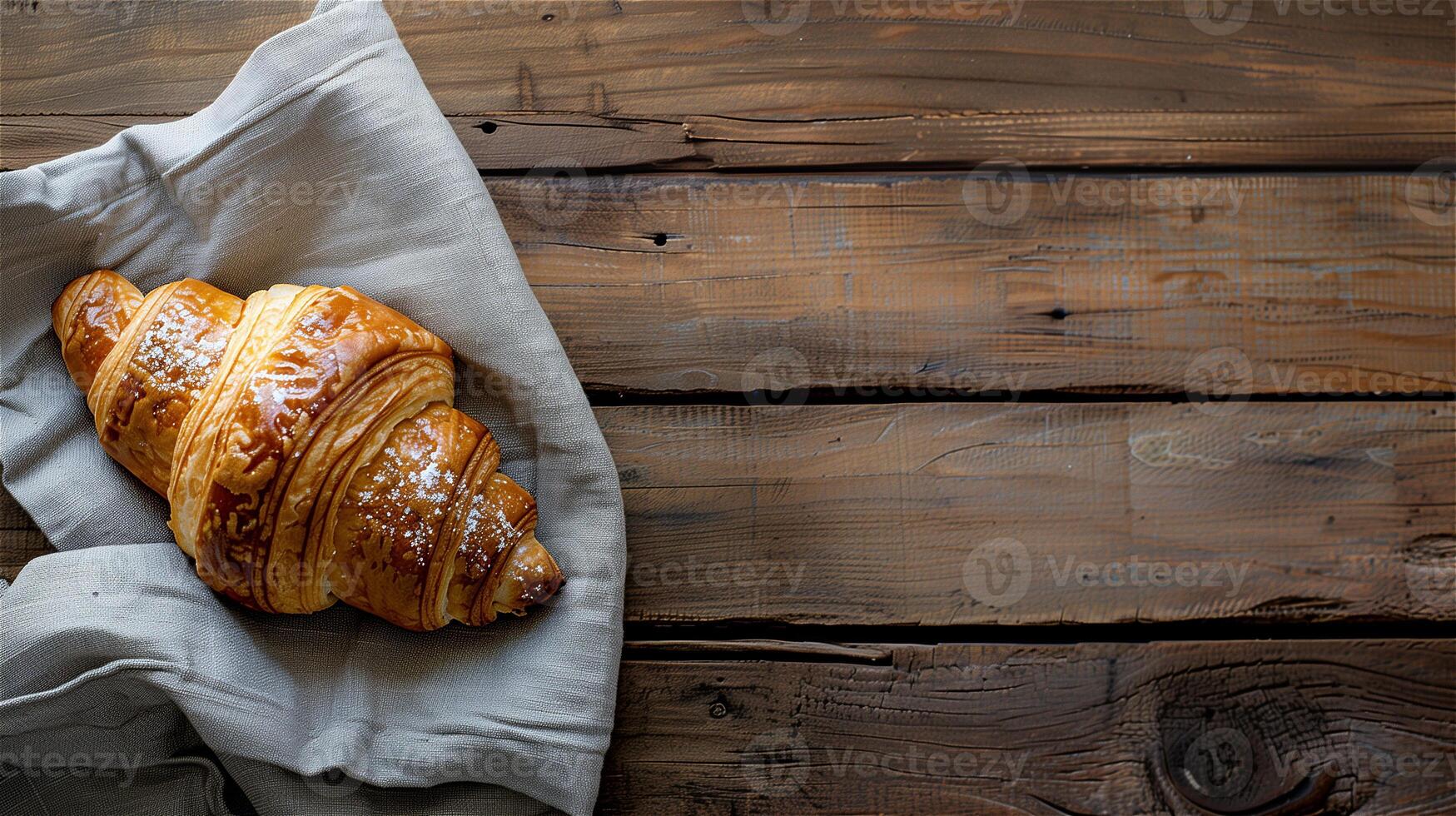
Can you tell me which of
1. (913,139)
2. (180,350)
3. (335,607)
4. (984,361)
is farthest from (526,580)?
(913,139)

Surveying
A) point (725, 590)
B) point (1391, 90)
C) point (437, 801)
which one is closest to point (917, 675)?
point (725, 590)

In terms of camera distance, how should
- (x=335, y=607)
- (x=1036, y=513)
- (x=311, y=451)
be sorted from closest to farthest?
(x=311, y=451) < (x=335, y=607) < (x=1036, y=513)

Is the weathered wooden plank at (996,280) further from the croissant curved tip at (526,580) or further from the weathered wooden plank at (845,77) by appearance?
the croissant curved tip at (526,580)

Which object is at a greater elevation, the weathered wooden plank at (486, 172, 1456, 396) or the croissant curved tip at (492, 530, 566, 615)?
the weathered wooden plank at (486, 172, 1456, 396)

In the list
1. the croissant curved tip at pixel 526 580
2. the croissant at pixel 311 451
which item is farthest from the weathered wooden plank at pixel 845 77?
the croissant curved tip at pixel 526 580

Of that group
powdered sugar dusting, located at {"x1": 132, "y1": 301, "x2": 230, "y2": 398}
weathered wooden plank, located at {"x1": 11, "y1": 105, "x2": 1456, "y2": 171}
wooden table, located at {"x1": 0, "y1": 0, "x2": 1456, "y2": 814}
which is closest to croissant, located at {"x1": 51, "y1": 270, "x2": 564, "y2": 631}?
powdered sugar dusting, located at {"x1": 132, "y1": 301, "x2": 230, "y2": 398}

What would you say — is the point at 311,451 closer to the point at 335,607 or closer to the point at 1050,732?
the point at 335,607

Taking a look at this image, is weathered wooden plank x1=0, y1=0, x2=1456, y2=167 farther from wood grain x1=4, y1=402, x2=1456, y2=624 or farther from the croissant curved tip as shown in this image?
the croissant curved tip
